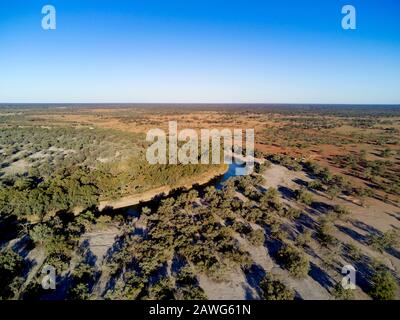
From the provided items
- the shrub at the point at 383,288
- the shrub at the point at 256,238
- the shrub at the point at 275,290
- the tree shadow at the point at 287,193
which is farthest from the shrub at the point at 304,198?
the shrub at the point at 275,290

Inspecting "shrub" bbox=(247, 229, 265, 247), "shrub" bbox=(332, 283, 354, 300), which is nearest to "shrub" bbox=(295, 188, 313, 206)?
"shrub" bbox=(247, 229, 265, 247)

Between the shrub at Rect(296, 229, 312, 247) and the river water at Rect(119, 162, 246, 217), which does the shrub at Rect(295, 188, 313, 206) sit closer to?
the shrub at Rect(296, 229, 312, 247)

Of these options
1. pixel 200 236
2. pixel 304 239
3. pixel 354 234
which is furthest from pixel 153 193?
pixel 354 234

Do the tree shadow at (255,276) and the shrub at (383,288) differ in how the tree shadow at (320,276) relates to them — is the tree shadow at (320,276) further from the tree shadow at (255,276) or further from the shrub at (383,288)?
the tree shadow at (255,276)

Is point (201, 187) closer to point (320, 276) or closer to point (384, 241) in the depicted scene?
point (320, 276)
